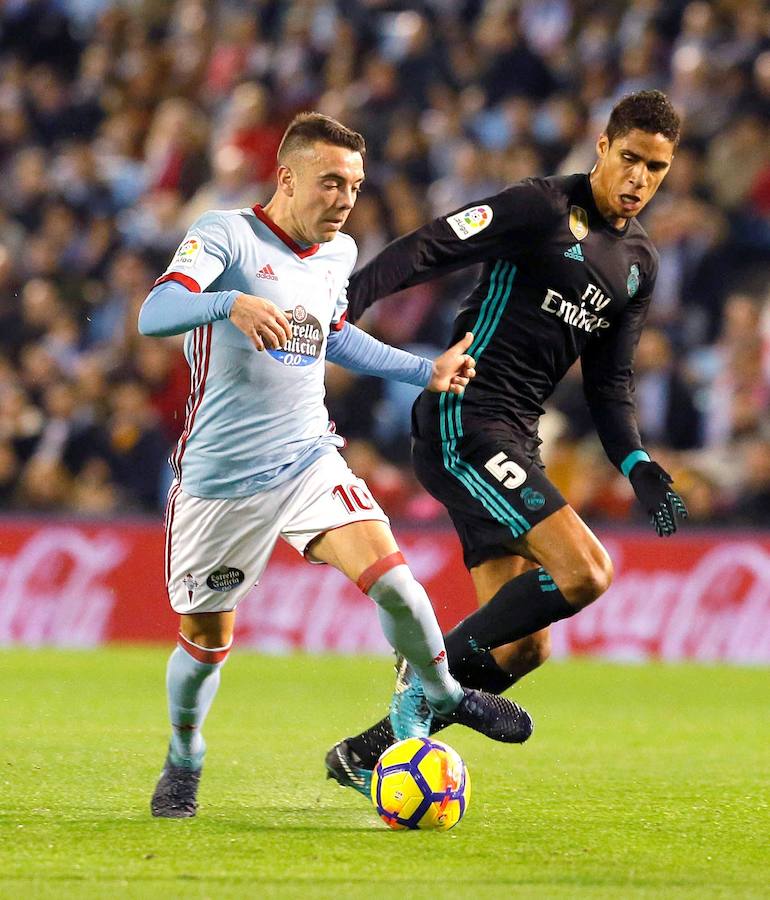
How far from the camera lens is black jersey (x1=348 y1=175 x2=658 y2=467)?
247 inches

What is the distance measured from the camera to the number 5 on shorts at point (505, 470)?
6.23 meters

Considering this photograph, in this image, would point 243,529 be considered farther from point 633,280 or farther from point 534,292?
point 633,280

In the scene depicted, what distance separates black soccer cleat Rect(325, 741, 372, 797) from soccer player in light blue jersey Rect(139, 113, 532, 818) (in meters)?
0.53

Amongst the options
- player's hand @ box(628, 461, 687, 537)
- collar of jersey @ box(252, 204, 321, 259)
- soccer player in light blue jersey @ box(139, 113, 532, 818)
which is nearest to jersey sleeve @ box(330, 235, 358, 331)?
soccer player in light blue jersey @ box(139, 113, 532, 818)

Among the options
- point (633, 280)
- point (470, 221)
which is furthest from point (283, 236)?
point (633, 280)

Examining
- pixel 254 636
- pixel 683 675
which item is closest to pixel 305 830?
pixel 683 675

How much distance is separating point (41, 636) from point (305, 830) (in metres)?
7.94

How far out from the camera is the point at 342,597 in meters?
12.6

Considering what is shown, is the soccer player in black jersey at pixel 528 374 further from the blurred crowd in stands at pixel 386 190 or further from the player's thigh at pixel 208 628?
the blurred crowd in stands at pixel 386 190

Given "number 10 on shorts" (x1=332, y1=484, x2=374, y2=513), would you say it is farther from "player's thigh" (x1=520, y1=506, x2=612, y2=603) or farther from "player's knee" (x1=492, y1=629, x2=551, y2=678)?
"player's knee" (x1=492, y1=629, x2=551, y2=678)

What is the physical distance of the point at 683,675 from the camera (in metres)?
11.4

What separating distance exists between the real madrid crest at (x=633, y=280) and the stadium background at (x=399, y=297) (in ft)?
18.8

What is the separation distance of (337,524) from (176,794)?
106 centimetres

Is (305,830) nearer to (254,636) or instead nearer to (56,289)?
(254,636)
